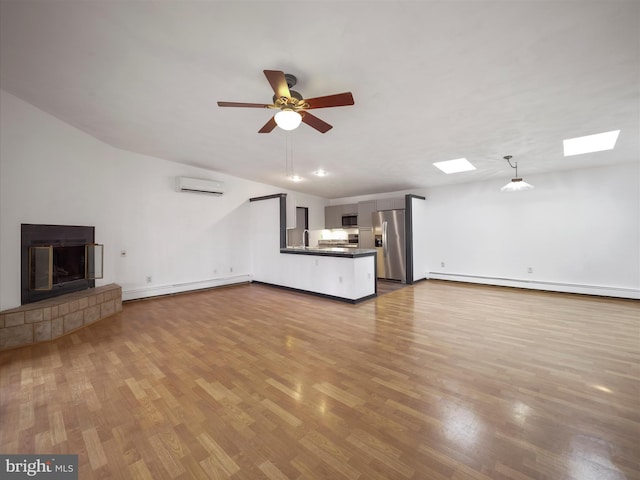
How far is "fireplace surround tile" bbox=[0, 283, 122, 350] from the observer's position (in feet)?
10.3

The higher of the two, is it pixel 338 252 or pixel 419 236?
pixel 419 236

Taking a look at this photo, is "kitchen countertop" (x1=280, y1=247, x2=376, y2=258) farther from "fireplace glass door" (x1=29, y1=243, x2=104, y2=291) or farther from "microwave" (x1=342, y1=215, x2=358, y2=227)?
"fireplace glass door" (x1=29, y1=243, x2=104, y2=291)

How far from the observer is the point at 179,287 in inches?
234

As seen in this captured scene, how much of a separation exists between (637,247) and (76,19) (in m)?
8.69

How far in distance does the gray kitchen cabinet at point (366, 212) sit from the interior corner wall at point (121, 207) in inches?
107

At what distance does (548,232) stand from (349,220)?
5.15 meters

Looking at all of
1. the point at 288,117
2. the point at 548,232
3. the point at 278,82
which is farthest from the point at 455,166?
the point at 278,82

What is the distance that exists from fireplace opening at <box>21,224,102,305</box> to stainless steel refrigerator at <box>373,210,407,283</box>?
6390 millimetres

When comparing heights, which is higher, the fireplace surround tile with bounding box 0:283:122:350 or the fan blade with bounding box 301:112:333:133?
the fan blade with bounding box 301:112:333:133

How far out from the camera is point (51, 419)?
188 cm

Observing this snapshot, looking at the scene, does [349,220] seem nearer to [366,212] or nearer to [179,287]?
[366,212]

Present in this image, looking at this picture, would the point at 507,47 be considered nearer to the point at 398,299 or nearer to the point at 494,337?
the point at 494,337

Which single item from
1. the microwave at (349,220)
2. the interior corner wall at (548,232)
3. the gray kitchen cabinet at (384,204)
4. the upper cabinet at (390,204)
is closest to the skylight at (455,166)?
the interior corner wall at (548,232)

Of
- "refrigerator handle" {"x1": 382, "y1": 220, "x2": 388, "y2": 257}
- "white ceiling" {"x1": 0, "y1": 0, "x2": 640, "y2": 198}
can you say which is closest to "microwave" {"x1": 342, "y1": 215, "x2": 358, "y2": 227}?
"refrigerator handle" {"x1": 382, "y1": 220, "x2": 388, "y2": 257}
